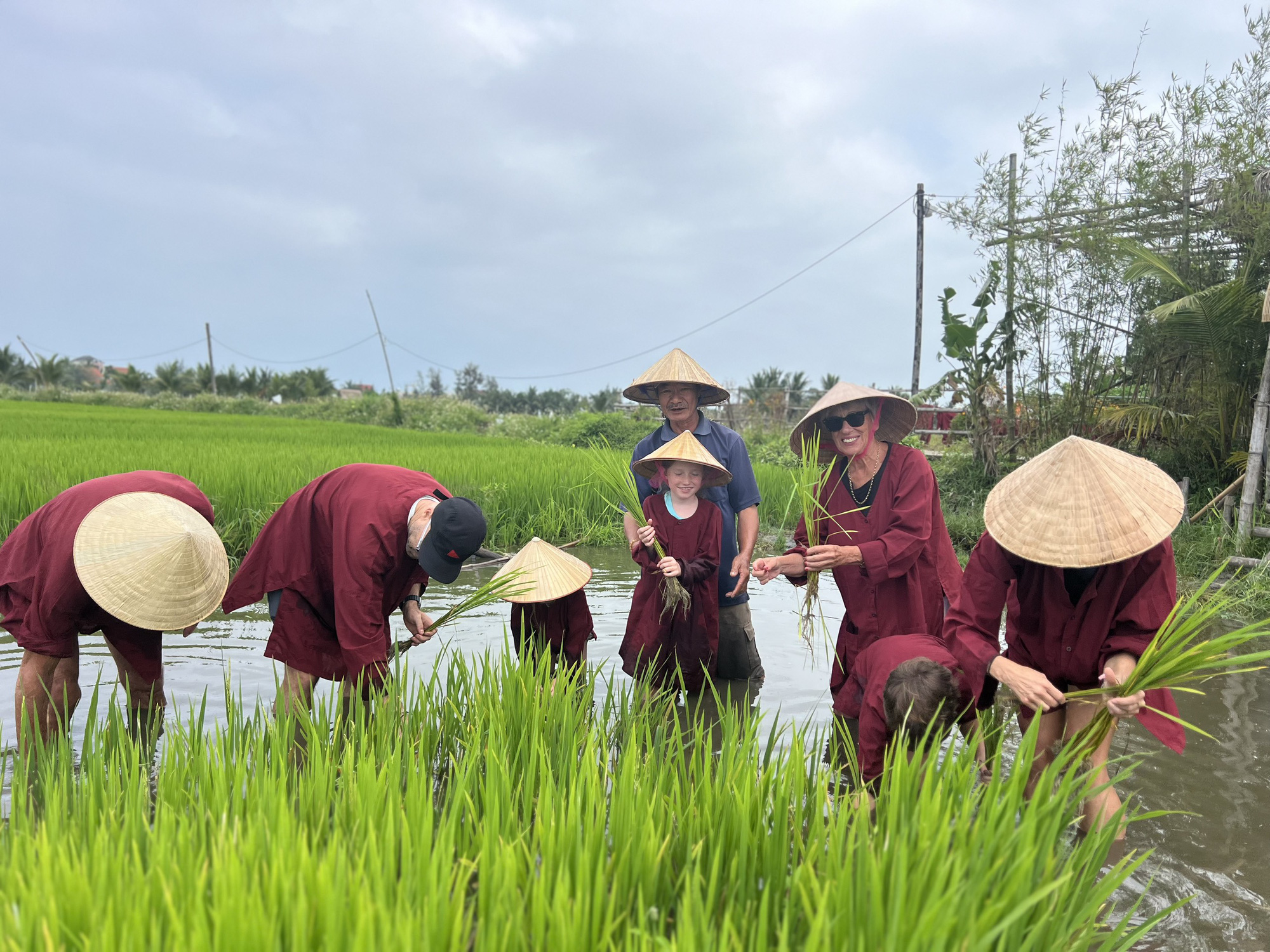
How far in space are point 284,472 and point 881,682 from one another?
6.76m

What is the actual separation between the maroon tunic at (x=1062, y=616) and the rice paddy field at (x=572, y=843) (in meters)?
0.35

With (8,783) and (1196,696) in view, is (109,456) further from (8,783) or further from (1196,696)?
(1196,696)

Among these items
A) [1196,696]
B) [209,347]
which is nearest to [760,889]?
[1196,696]

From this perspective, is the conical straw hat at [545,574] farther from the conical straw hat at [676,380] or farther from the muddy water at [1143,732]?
the conical straw hat at [676,380]

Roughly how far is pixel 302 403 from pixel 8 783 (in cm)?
3183

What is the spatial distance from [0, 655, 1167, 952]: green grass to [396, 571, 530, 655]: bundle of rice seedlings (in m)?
0.63

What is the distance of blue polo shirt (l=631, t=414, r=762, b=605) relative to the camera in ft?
13.5

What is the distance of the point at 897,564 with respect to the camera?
332 centimetres

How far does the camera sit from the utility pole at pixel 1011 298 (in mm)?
11469

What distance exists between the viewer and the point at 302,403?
1302 inches

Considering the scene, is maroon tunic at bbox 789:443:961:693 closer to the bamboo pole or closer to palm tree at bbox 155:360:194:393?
the bamboo pole

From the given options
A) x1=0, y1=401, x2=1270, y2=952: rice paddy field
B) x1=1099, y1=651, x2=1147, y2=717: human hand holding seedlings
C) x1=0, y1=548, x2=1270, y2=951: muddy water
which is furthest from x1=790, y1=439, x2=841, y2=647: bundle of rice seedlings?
x1=1099, y1=651, x2=1147, y2=717: human hand holding seedlings

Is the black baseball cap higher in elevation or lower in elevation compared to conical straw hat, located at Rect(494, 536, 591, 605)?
higher

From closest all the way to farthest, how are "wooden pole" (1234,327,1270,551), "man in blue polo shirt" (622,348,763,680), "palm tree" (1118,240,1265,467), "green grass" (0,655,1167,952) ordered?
"green grass" (0,655,1167,952)
"man in blue polo shirt" (622,348,763,680)
"wooden pole" (1234,327,1270,551)
"palm tree" (1118,240,1265,467)
